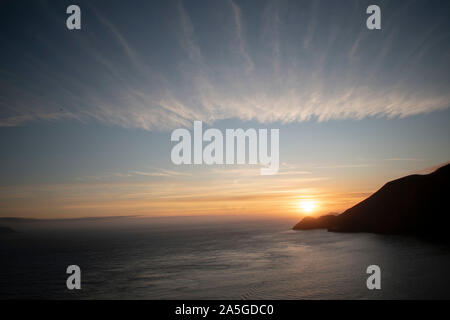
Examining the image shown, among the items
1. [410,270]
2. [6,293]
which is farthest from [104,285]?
[410,270]

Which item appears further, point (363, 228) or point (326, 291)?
point (363, 228)

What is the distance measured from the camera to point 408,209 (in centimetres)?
8731

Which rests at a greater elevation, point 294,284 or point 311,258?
point 294,284

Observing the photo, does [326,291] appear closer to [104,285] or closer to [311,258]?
[311,258]

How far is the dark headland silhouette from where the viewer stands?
79500 mm

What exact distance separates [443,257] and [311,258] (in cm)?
2217

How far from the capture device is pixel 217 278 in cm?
3588

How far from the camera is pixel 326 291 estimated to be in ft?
90.5

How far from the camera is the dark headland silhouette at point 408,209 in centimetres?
7950

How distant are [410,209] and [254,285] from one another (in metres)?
83.9
